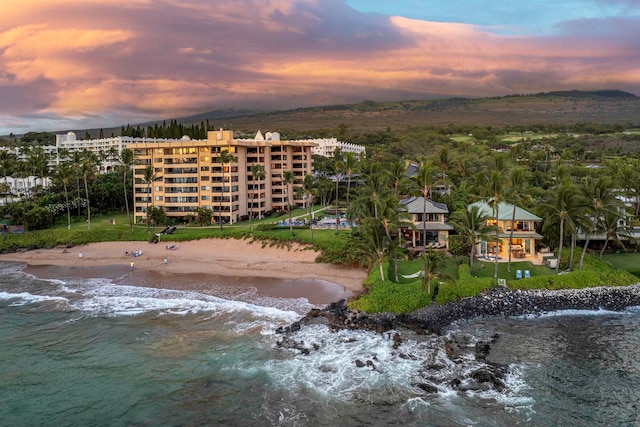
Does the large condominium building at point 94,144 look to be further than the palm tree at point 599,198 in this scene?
Yes

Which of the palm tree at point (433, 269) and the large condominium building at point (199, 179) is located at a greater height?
the large condominium building at point (199, 179)

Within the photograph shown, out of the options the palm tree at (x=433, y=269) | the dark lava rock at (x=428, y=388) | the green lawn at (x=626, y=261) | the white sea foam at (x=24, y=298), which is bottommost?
the white sea foam at (x=24, y=298)

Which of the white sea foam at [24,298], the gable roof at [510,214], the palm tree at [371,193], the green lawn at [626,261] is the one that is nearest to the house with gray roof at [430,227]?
the palm tree at [371,193]

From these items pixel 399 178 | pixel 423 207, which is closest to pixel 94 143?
pixel 399 178

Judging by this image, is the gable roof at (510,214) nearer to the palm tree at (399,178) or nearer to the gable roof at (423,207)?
the gable roof at (423,207)

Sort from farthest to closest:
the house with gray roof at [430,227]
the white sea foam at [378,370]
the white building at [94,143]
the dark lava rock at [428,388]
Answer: the white building at [94,143] → the house with gray roof at [430,227] → the dark lava rock at [428,388] → the white sea foam at [378,370]
